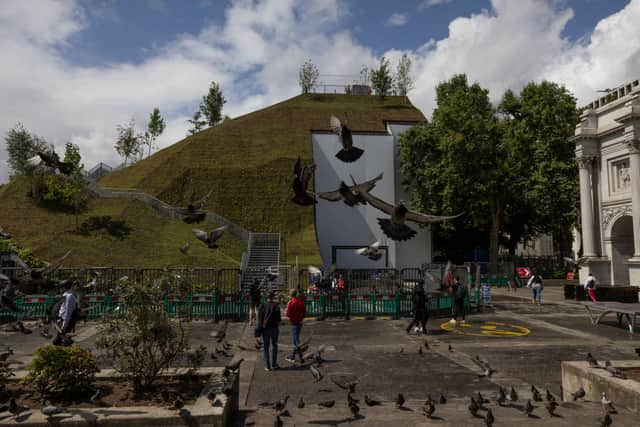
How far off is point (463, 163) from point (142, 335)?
40930 millimetres

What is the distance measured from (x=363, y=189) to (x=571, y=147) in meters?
42.0

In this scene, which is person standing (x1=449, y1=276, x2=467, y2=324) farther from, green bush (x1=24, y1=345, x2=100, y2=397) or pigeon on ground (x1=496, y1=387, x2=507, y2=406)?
green bush (x1=24, y1=345, x2=100, y2=397)

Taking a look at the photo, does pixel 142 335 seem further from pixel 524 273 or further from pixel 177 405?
pixel 524 273

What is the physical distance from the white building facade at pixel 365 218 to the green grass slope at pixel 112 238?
1117 centimetres

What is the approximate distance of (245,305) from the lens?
66.3 ft

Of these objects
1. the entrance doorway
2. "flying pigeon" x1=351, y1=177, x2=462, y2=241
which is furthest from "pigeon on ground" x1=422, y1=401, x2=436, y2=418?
the entrance doorway

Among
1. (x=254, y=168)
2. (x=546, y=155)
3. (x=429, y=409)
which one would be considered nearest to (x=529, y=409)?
(x=429, y=409)

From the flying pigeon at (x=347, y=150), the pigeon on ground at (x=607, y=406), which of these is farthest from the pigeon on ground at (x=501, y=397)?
the flying pigeon at (x=347, y=150)

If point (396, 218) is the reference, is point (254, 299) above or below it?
below

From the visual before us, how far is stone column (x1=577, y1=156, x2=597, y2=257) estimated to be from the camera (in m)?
31.0

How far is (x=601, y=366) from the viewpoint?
8.10 metres

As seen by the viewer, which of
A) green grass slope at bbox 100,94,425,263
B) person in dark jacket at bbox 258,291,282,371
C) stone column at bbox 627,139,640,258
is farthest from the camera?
green grass slope at bbox 100,94,425,263

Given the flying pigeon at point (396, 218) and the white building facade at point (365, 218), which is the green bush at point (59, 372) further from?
the white building facade at point (365, 218)

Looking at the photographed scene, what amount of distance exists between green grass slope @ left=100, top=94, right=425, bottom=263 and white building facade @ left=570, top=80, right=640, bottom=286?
21.0 metres
